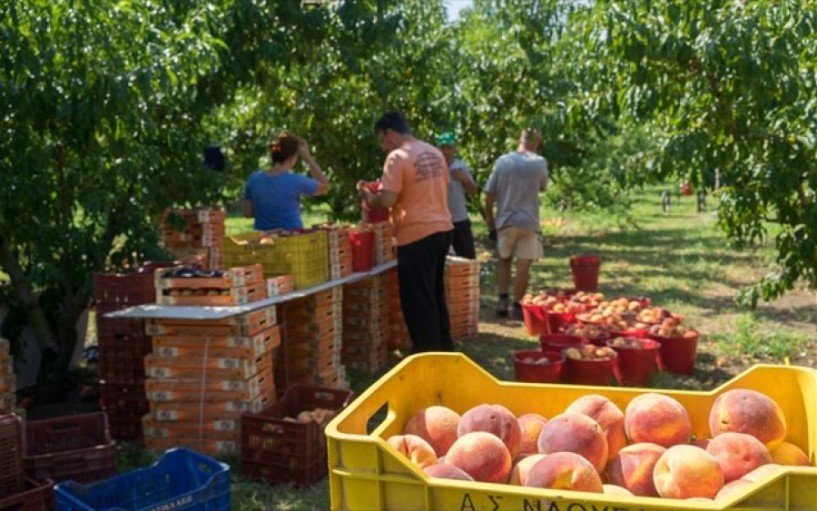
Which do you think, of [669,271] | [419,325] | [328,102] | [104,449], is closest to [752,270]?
[669,271]

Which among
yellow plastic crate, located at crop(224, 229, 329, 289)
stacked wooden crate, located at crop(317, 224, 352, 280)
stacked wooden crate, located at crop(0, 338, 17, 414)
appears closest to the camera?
stacked wooden crate, located at crop(0, 338, 17, 414)

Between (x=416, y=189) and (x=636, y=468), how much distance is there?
4533mm

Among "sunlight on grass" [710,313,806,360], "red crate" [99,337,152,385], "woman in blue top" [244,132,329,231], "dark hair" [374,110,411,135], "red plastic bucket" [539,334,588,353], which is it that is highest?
"dark hair" [374,110,411,135]

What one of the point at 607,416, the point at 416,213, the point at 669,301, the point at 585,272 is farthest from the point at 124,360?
the point at 669,301

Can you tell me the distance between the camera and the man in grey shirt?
29.8ft

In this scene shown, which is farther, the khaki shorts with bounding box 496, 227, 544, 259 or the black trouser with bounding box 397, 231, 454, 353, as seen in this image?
the khaki shorts with bounding box 496, 227, 544, 259

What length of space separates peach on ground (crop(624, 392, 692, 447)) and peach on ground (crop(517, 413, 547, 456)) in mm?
224

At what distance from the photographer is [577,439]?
2.08m

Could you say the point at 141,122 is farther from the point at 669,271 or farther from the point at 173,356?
the point at 669,271

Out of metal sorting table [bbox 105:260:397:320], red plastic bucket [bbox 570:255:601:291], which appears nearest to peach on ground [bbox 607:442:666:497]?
metal sorting table [bbox 105:260:397:320]

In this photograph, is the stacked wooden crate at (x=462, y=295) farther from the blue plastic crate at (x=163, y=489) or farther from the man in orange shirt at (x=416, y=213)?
the blue plastic crate at (x=163, y=489)

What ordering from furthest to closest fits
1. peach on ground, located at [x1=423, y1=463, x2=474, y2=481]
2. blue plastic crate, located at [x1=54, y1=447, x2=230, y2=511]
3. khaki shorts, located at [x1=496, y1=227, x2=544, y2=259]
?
1. khaki shorts, located at [x1=496, y1=227, x2=544, y2=259]
2. blue plastic crate, located at [x1=54, y1=447, x2=230, y2=511]
3. peach on ground, located at [x1=423, y1=463, x2=474, y2=481]

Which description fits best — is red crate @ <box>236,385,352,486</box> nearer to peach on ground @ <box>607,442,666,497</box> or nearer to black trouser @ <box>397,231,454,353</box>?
black trouser @ <box>397,231,454,353</box>

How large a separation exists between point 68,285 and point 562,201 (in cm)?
1517
